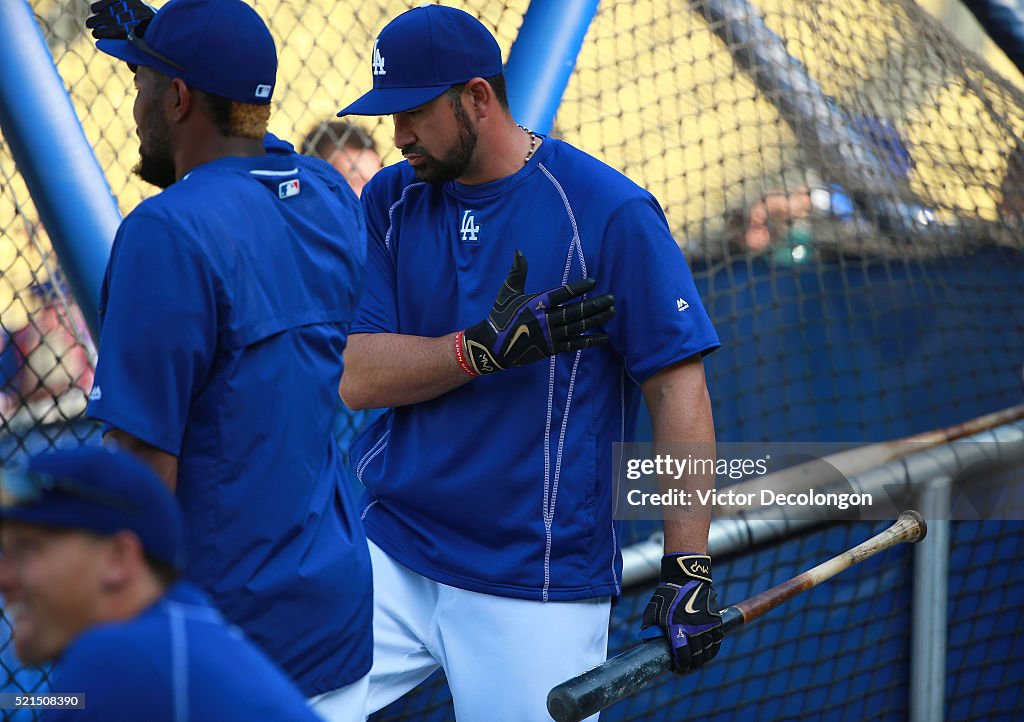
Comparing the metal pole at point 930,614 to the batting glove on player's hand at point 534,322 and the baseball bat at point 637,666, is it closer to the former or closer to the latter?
the baseball bat at point 637,666

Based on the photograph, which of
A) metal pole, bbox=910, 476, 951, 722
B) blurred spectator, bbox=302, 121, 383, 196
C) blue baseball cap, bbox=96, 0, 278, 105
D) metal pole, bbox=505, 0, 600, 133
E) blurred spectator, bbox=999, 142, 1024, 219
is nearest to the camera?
blue baseball cap, bbox=96, 0, 278, 105

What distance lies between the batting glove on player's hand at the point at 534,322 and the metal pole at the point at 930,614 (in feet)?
4.45

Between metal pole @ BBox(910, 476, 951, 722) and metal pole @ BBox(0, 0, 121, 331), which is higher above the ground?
metal pole @ BBox(0, 0, 121, 331)

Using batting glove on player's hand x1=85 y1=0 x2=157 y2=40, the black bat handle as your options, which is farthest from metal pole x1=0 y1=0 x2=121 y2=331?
the black bat handle

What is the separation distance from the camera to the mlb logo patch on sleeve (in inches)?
72.0

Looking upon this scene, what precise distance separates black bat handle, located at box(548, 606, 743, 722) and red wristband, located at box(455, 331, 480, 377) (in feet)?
1.84

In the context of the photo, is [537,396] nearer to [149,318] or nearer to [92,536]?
[149,318]

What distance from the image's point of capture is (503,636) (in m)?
2.32

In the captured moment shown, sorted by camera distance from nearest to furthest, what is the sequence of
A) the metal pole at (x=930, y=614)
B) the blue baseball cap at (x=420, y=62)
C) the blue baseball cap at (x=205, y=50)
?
the blue baseball cap at (x=205, y=50)
the blue baseball cap at (x=420, y=62)
the metal pole at (x=930, y=614)

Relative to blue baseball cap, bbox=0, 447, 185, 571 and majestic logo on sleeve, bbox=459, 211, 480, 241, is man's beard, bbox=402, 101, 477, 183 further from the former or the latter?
blue baseball cap, bbox=0, 447, 185, 571

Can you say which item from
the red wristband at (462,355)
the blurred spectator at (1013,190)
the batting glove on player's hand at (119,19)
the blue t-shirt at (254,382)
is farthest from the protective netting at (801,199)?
the batting glove on player's hand at (119,19)

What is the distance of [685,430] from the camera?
2271 millimetres

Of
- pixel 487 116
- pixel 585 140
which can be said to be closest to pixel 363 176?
pixel 585 140

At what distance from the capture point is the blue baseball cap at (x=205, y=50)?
1.73 metres
